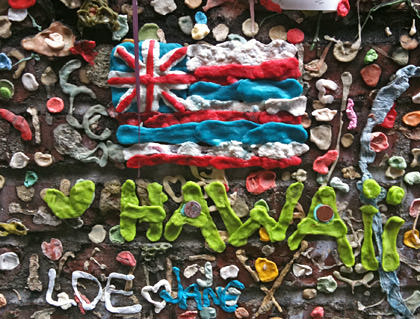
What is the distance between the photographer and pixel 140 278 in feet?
3.26

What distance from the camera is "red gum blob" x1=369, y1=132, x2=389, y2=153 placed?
95cm

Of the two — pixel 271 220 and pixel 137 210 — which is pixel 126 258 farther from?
pixel 271 220

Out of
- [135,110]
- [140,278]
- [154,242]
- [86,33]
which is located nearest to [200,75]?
[135,110]

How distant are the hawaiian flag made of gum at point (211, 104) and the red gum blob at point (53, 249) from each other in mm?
307

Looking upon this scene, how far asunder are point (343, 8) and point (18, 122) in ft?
2.89

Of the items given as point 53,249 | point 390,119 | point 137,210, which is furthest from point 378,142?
point 53,249

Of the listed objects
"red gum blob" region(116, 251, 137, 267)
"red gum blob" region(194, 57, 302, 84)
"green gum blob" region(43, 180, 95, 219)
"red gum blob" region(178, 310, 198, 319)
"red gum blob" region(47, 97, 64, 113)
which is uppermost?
"red gum blob" region(194, 57, 302, 84)

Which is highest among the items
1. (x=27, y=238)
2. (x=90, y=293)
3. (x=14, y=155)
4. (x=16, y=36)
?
(x=16, y=36)

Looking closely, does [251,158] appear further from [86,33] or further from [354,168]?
[86,33]

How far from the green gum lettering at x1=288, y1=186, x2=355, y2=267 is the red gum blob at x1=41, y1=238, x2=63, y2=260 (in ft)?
2.04

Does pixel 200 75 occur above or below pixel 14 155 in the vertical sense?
above

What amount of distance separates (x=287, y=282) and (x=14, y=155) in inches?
31.7

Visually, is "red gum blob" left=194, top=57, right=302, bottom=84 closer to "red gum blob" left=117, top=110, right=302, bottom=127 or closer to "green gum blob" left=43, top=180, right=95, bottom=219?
"red gum blob" left=117, top=110, right=302, bottom=127

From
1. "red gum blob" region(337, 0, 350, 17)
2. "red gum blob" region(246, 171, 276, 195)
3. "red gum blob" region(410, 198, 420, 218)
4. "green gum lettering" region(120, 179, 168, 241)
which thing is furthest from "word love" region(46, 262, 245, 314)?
"red gum blob" region(337, 0, 350, 17)
